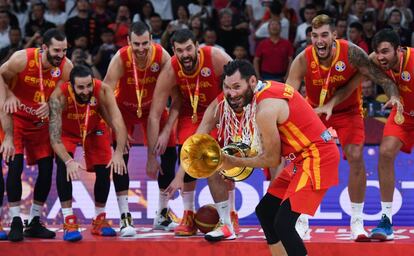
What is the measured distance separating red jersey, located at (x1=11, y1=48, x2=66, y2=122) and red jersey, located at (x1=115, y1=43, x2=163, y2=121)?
0.65 meters

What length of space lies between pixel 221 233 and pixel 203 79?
1.51 m

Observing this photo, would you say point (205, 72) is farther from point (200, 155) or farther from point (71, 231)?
point (71, 231)

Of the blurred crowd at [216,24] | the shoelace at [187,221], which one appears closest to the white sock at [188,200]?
the shoelace at [187,221]

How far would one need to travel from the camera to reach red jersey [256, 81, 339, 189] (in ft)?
24.5

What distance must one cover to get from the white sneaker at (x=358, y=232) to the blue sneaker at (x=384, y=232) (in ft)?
0.25

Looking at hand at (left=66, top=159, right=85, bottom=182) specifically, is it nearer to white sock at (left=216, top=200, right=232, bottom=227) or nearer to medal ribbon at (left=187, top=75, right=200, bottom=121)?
medal ribbon at (left=187, top=75, right=200, bottom=121)

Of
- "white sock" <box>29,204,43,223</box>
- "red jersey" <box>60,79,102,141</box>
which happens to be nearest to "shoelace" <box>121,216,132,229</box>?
"white sock" <box>29,204,43,223</box>

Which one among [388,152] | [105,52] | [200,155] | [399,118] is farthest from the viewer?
[105,52]

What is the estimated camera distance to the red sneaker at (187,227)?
9.25 m

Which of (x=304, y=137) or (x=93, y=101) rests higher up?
(x=93, y=101)

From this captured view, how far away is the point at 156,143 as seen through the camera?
361 inches

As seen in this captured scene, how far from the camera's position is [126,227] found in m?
9.29

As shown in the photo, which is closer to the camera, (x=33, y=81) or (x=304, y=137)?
(x=304, y=137)

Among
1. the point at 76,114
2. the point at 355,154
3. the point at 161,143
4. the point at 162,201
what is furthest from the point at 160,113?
the point at 355,154
